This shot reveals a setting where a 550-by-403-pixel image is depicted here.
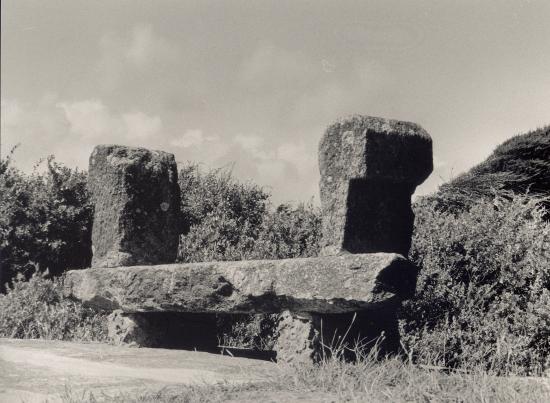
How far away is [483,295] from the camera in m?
6.31

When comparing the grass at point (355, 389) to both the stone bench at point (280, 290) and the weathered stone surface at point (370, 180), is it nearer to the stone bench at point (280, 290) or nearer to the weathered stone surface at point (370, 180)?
the stone bench at point (280, 290)

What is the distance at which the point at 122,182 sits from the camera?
648 cm

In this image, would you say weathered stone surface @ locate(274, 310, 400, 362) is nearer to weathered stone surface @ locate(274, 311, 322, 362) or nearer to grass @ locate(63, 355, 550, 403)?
weathered stone surface @ locate(274, 311, 322, 362)

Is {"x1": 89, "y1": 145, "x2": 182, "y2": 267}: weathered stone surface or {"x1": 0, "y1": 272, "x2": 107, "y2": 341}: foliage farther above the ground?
{"x1": 89, "y1": 145, "x2": 182, "y2": 267}: weathered stone surface

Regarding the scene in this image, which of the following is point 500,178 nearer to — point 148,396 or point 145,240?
point 145,240

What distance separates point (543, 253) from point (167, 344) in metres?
3.64

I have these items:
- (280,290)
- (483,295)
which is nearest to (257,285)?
(280,290)

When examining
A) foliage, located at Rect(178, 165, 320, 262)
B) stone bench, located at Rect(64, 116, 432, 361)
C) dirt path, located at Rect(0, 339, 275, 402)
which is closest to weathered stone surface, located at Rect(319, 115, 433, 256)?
stone bench, located at Rect(64, 116, 432, 361)

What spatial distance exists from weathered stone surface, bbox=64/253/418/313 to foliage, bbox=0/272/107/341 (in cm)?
221

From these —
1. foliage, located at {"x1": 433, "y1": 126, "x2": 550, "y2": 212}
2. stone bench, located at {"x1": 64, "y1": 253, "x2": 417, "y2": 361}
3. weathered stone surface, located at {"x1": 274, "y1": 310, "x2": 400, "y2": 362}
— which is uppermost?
Result: foliage, located at {"x1": 433, "y1": 126, "x2": 550, "y2": 212}

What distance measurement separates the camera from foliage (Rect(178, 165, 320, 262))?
9422 millimetres

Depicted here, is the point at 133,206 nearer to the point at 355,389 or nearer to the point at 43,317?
the point at 43,317

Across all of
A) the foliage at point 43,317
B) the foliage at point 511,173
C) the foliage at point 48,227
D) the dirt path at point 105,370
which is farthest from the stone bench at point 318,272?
the foliage at point 511,173

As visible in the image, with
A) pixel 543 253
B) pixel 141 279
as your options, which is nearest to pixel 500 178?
pixel 543 253
